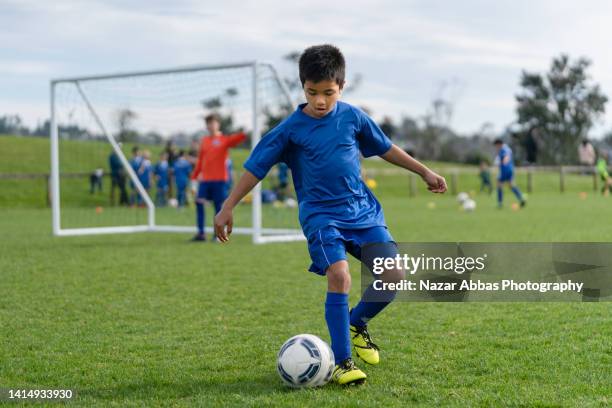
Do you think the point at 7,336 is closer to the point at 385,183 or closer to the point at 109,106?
the point at 109,106

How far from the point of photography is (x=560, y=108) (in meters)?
66.9

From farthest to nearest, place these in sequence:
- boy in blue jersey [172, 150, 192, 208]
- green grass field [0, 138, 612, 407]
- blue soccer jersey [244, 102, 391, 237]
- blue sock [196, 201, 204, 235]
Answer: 1. boy in blue jersey [172, 150, 192, 208]
2. blue sock [196, 201, 204, 235]
3. blue soccer jersey [244, 102, 391, 237]
4. green grass field [0, 138, 612, 407]

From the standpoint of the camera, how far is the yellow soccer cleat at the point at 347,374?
13.1 ft

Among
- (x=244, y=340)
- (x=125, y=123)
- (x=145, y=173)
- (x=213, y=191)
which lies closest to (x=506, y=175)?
(x=145, y=173)

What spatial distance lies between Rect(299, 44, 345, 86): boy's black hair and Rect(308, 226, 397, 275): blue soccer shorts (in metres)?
0.79

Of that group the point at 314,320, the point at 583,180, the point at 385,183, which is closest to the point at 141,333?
the point at 314,320

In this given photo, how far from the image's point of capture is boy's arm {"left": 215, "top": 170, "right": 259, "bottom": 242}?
169 inches

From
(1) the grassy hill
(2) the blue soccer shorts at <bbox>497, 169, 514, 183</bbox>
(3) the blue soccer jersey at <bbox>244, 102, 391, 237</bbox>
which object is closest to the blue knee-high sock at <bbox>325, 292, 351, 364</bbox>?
(3) the blue soccer jersey at <bbox>244, 102, 391, 237</bbox>

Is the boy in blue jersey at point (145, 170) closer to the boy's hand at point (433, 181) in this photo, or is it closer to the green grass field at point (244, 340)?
the green grass field at point (244, 340)

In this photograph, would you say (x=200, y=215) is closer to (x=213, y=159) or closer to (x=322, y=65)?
(x=213, y=159)

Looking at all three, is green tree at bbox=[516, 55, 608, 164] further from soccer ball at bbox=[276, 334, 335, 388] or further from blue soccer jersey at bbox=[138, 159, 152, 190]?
soccer ball at bbox=[276, 334, 335, 388]

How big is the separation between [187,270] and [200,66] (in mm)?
4650

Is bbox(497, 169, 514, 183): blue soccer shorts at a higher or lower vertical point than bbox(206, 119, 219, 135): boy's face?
lower

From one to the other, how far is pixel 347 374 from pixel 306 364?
0.22 meters
